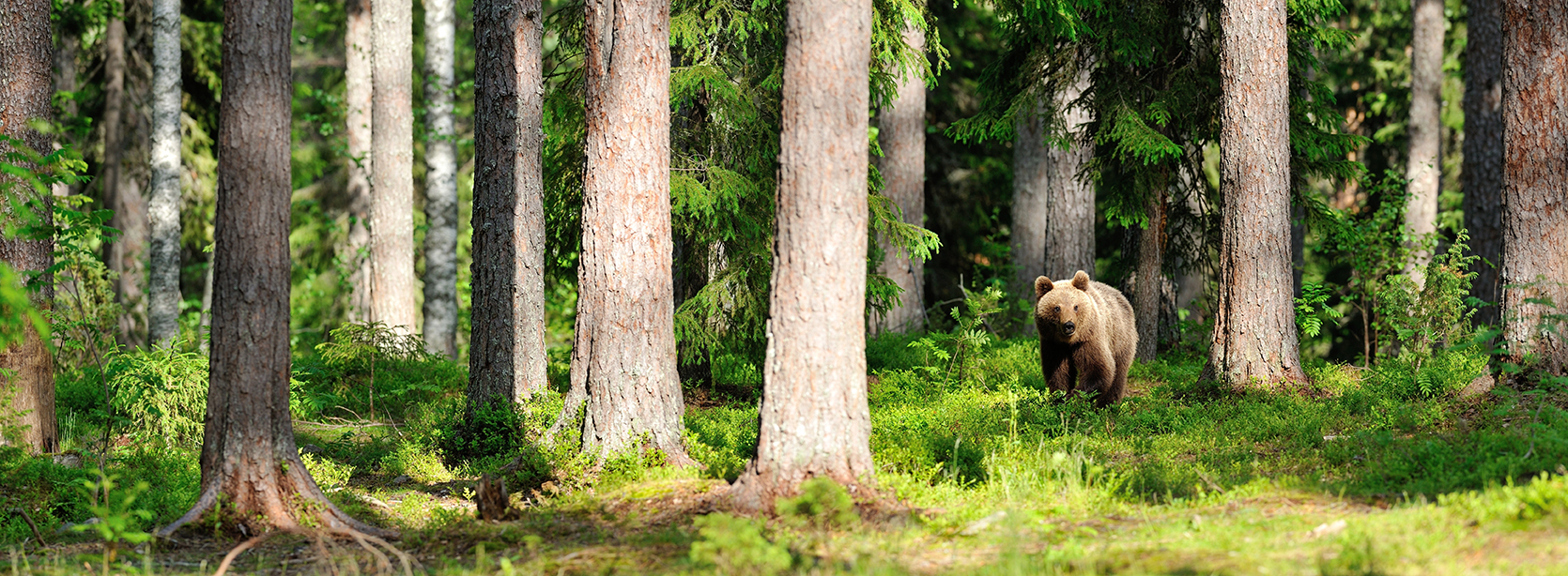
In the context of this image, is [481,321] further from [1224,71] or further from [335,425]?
[1224,71]

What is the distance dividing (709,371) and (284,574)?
6396 millimetres

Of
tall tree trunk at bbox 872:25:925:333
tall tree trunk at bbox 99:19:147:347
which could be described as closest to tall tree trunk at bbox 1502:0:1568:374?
tall tree trunk at bbox 872:25:925:333

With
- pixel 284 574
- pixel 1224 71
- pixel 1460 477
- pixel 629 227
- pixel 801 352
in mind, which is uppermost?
pixel 1224 71

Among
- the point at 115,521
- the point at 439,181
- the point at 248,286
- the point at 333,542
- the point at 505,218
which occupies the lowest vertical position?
the point at 333,542

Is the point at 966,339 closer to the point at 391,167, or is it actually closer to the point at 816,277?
the point at 816,277

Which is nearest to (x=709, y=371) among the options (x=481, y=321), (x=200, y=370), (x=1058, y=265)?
(x=481, y=321)

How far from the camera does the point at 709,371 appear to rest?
39.0ft

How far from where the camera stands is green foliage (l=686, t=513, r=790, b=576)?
495 centimetres

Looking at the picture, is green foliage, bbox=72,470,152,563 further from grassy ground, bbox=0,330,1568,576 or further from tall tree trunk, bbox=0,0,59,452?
tall tree trunk, bbox=0,0,59,452

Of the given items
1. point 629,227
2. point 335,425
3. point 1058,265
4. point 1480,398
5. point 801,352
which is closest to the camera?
point 801,352

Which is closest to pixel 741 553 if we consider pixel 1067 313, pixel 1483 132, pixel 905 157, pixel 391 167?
pixel 1067 313

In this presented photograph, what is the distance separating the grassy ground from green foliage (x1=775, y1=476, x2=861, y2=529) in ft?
0.05

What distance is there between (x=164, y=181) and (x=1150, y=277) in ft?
42.3

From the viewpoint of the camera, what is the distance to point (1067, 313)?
10016 mm
